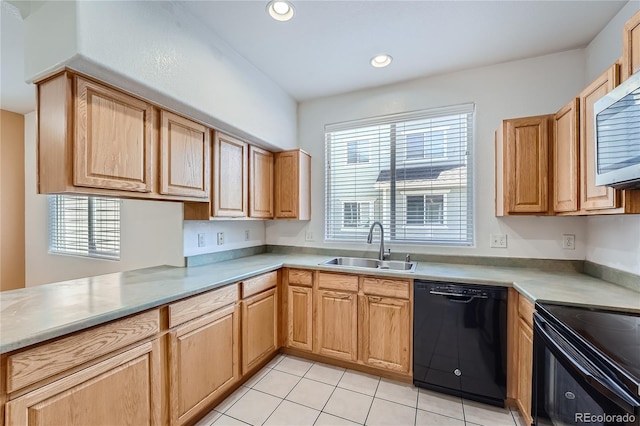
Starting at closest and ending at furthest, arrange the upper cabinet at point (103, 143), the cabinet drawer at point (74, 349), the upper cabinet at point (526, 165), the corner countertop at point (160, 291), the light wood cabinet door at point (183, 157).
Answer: the cabinet drawer at point (74, 349) → the corner countertop at point (160, 291) → the upper cabinet at point (103, 143) → the light wood cabinet door at point (183, 157) → the upper cabinet at point (526, 165)

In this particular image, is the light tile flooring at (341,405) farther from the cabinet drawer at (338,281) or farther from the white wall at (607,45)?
the white wall at (607,45)

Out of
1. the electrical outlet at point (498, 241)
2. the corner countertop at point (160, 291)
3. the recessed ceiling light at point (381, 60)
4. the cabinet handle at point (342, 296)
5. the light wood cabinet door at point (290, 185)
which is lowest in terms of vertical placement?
the cabinet handle at point (342, 296)

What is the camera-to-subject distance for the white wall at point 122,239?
2.31m

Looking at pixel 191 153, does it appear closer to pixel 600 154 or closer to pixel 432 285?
pixel 432 285

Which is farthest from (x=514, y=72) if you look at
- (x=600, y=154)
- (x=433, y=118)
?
(x=600, y=154)

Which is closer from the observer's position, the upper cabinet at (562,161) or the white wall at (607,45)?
the upper cabinet at (562,161)

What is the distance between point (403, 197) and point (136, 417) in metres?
2.57

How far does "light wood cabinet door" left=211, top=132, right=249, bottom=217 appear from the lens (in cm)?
222

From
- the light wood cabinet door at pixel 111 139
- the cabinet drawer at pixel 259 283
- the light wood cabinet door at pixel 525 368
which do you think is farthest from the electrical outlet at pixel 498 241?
the light wood cabinet door at pixel 111 139

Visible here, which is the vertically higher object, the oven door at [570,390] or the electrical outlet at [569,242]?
the electrical outlet at [569,242]

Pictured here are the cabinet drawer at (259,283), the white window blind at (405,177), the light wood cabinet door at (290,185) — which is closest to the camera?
the cabinet drawer at (259,283)

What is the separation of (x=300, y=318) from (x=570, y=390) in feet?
6.11

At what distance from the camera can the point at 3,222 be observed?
3.58 meters
